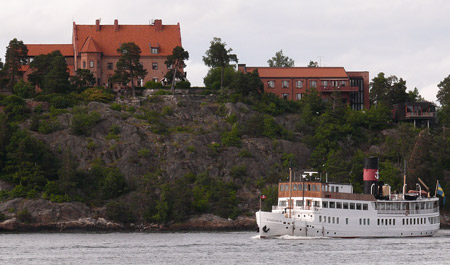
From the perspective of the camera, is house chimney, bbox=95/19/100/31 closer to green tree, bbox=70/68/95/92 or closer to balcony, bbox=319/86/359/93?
green tree, bbox=70/68/95/92

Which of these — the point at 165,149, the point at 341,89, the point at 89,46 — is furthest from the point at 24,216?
the point at 341,89

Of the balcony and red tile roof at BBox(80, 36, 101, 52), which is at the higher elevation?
red tile roof at BBox(80, 36, 101, 52)

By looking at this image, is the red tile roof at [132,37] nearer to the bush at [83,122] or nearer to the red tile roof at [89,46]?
the red tile roof at [89,46]

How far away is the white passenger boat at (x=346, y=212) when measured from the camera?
96.6 meters

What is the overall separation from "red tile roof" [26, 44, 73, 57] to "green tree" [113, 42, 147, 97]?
52.9 ft

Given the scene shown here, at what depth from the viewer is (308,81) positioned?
15725cm

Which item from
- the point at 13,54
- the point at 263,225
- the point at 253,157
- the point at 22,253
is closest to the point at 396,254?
the point at 263,225

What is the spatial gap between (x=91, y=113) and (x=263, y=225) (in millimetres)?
49437

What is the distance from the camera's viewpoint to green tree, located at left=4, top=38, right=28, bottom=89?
14638 cm

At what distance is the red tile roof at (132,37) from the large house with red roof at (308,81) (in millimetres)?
13330

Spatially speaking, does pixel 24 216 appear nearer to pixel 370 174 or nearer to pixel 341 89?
pixel 370 174

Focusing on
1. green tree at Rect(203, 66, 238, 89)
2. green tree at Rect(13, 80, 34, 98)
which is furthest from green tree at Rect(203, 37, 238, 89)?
green tree at Rect(13, 80, 34, 98)

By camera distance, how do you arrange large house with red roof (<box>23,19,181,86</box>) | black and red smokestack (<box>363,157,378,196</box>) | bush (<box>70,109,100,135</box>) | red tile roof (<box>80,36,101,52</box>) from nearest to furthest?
black and red smokestack (<box>363,157,378,196</box>), bush (<box>70,109,100,135</box>), red tile roof (<box>80,36,101,52</box>), large house with red roof (<box>23,19,181,86</box>)

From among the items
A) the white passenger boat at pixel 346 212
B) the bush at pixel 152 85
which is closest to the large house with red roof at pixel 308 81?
the bush at pixel 152 85
